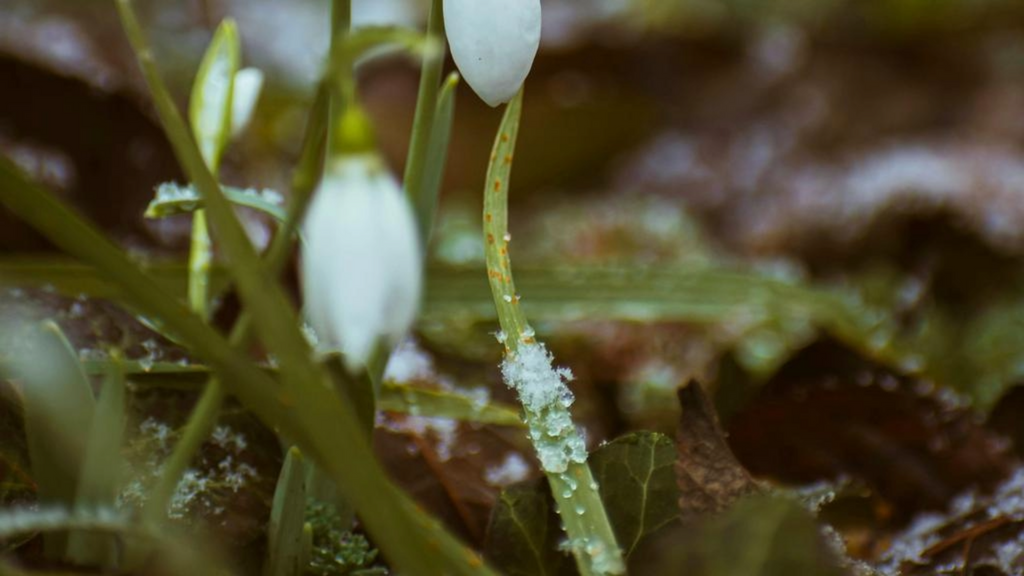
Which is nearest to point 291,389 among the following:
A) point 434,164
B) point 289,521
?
point 289,521

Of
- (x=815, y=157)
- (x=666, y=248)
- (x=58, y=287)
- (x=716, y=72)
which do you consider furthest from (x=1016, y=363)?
(x=716, y=72)

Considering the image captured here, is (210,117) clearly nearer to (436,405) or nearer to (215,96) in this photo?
(215,96)

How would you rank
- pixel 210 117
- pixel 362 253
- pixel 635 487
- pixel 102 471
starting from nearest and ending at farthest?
1. pixel 362 253
2. pixel 102 471
3. pixel 635 487
4. pixel 210 117

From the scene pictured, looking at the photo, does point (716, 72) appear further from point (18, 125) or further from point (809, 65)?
point (18, 125)

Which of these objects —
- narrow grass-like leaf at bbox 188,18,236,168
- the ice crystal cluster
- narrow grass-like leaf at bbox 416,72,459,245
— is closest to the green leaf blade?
narrow grass-like leaf at bbox 188,18,236,168

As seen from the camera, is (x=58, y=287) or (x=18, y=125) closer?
(x=58, y=287)

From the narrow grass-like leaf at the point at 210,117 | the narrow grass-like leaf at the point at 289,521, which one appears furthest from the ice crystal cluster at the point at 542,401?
the narrow grass-like leaf at the point at 210,117

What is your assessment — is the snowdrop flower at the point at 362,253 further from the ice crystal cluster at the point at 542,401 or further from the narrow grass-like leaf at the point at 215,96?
the narrow grass-like leaf at the point at 215,96
